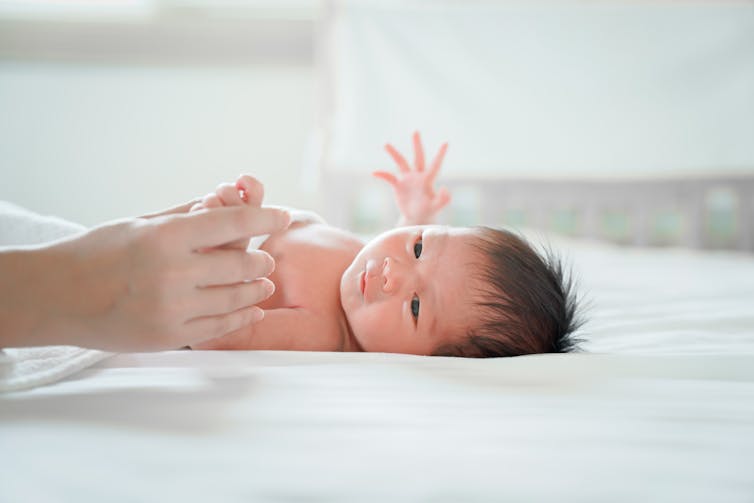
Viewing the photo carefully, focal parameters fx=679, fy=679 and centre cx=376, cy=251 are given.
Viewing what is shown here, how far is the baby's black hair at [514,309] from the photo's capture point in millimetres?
829

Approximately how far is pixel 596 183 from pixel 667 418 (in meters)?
1.54

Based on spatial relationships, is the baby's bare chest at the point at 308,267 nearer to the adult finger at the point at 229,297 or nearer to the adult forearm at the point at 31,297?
the adult finger at the point at 229,297

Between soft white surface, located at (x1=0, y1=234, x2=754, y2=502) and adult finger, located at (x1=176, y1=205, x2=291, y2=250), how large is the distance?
0.13 metres

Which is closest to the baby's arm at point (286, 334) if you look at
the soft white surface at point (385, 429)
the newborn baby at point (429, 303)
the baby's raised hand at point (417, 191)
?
the newborn baby at point (429, 303)

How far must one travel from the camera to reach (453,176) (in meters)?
1.91

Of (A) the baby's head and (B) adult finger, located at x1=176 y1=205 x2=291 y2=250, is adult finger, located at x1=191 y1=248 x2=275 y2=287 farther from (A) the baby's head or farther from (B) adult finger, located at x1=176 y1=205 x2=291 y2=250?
(A) the baby's head

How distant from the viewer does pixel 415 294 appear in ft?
2.84

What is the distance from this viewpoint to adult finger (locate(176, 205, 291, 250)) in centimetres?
52

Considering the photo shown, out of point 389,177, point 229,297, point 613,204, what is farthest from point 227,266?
point 613,204

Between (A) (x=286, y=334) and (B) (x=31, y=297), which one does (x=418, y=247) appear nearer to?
(A) (x=286, y=334)

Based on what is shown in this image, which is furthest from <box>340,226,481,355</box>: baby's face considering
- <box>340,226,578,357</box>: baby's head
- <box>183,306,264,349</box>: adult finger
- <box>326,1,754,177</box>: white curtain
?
<box>326,1,754,177</box>: white curtain

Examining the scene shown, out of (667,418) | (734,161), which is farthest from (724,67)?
(667,418)

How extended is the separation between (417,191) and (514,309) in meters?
0.54

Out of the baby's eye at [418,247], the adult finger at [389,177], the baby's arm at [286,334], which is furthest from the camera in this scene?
the adult finger at [389,177]
